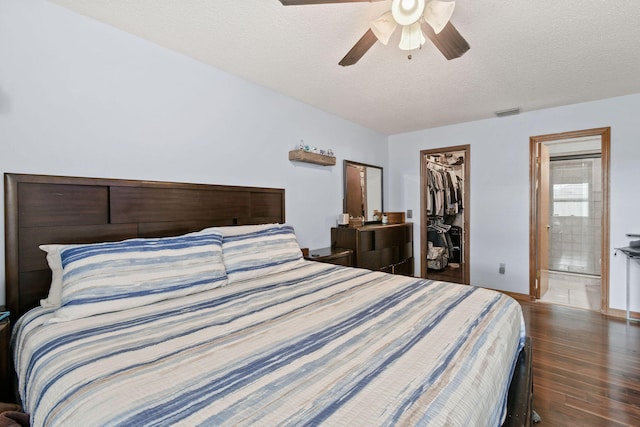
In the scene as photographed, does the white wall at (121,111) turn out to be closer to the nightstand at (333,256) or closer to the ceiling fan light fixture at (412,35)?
the nightstand at (333,256)

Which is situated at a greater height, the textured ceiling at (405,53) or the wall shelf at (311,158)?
the textured ceiling at (405,53)

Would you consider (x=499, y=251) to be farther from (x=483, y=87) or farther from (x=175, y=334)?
(x=175, y=334)

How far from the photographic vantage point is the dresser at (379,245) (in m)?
3.53

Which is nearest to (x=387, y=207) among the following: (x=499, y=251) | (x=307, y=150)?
(x=499, y=251)

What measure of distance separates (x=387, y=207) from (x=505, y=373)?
→ 152 inches

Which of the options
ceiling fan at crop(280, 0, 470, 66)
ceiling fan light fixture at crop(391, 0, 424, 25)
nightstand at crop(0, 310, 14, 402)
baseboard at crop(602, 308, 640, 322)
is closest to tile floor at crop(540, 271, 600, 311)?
baseboard at crop(602, 308, 640, 322)

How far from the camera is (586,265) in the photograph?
16.7 ft

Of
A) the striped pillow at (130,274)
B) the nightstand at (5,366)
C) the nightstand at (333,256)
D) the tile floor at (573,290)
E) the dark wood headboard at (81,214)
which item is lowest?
the tile floor at (573,290)

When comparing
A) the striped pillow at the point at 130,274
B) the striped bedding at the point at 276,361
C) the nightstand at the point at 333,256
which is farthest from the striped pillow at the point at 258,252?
the nightstand at the point at 333,256

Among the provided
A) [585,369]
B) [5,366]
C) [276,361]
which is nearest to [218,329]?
[276,361]

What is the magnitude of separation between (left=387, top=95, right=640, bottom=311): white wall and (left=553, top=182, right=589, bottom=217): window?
2239 mm

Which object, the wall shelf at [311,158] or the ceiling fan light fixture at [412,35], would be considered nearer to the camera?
the ceiling fan light fixture at [412,35]

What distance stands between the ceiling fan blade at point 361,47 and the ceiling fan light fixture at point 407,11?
182 millimetres

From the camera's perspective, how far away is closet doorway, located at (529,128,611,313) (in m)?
3.75
